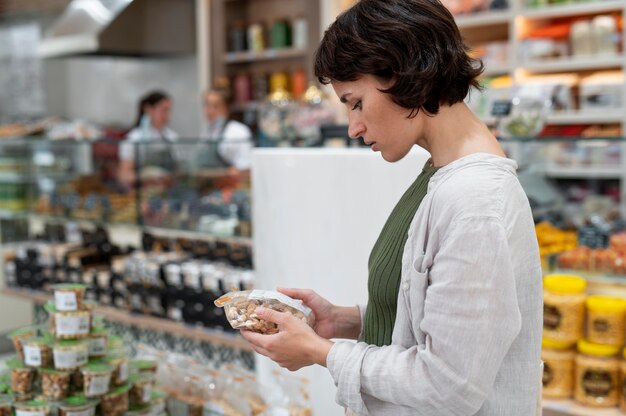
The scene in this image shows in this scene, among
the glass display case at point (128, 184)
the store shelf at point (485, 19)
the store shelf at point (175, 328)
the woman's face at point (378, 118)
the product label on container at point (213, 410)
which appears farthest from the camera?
the store shelf at point (485, 19)

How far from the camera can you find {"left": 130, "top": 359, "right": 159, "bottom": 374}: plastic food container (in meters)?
2.18

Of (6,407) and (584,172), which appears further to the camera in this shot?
(584,172)

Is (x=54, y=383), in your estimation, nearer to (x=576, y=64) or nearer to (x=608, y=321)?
(x=608, y=321)

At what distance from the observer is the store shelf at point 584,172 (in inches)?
111

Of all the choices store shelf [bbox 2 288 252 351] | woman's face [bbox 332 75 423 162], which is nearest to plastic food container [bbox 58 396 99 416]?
store shelf [bbox 2 288 252 351]

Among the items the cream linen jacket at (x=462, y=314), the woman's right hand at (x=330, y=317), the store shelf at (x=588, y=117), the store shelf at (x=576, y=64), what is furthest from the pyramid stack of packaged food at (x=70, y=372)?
the store shelf at (x=576, y=64)

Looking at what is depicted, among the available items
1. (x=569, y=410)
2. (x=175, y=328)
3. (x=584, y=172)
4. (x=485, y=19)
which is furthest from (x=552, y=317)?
(x=485, y=19)

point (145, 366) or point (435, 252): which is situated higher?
point (435, 252)

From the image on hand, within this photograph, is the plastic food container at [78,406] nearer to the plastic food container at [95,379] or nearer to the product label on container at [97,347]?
the plastic food container at [95,379]

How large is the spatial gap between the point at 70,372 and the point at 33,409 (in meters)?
0.12

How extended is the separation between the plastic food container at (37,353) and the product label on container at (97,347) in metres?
0.10

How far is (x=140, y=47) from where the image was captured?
22.9 ft

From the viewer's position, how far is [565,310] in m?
2.16

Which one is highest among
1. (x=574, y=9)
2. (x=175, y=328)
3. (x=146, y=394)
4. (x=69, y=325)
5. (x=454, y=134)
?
(x=574, y=9)
